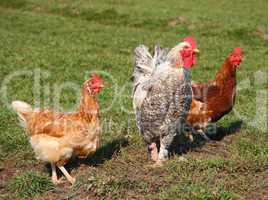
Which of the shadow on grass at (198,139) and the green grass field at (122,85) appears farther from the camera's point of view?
the shadow on grass at (198,139)

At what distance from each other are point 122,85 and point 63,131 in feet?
19.5

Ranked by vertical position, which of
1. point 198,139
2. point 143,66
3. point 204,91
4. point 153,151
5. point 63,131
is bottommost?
point 198,139

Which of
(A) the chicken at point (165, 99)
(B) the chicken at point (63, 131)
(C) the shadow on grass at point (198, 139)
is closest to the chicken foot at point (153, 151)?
(A) the chicken at point (165, 99)

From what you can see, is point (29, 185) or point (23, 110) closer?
point (29, 185)

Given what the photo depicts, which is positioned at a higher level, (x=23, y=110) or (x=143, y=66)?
(x=143, y=66)

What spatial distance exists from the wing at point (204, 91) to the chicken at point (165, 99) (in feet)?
4.32

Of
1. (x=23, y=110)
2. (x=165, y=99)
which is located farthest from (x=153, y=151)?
(x=23, y=110)

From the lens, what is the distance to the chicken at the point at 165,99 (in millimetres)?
6875

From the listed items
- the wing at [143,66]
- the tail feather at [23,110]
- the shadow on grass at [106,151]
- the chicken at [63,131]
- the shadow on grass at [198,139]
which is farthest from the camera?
the shadow on grass at [198,139]

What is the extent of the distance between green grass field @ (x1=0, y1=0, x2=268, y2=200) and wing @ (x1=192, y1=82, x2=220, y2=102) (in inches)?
31.7

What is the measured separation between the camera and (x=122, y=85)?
12.3 meters

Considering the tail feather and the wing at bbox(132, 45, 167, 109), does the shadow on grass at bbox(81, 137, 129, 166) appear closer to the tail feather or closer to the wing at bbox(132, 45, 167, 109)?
the wing at bbox(132, 45, 167, 109)

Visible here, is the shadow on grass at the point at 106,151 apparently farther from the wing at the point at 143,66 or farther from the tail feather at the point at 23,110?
the tail feather at the point at 23,110

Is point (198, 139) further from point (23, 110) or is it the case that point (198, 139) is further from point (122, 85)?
point (122, 85)
